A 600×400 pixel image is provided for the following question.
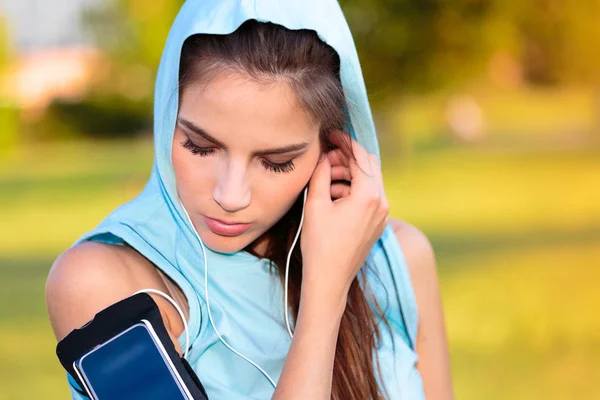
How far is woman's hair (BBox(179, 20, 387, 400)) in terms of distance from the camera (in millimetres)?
2412

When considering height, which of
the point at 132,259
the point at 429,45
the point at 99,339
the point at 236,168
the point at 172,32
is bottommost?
the point at 99,339

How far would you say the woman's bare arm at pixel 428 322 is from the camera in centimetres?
275

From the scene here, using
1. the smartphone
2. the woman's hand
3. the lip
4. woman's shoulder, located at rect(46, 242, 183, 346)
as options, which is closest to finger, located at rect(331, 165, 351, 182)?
the woman's hand

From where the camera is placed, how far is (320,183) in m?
2.59

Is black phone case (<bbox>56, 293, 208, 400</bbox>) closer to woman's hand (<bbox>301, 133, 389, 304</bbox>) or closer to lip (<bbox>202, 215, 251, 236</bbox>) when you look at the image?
lip (<bbox>202, 215, 251, 236</bbox>)

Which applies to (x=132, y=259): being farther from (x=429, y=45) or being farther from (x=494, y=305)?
(x=429, y=45)

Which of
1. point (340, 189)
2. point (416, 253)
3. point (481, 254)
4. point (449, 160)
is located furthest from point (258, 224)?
point (449, 160)

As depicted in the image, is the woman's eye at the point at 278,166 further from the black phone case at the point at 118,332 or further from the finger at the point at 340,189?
the black phone case at the point at 118,332

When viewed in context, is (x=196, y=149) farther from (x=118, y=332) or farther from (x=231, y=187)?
(x=118, y=332)

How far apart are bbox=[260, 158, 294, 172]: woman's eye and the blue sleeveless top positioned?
0.24m

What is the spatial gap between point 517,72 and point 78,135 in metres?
18.1

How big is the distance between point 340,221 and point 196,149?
0.42 metres

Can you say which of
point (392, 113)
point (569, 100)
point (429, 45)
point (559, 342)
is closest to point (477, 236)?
point (559, 342)

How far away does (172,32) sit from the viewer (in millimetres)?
2564
